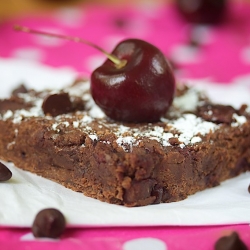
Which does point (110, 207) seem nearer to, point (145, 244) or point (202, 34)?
point (145, 244)

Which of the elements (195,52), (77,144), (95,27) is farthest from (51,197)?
(95,27)

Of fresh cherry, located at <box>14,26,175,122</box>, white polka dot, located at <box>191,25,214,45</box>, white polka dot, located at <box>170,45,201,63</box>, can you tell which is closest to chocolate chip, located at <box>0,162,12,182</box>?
fresh cherry, located at <box>14,26,175,122</box>

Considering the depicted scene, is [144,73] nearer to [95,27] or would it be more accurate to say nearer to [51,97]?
[51,97]

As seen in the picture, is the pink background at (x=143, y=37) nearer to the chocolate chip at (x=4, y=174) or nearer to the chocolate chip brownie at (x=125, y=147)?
the chocolate chip brownie at (x=125, y=147)

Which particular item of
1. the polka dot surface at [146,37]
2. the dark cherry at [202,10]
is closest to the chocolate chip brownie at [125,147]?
the polka dot surface at [146,37]

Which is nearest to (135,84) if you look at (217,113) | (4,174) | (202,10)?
(217,113)

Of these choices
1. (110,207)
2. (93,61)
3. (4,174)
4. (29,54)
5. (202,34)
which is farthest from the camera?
(202,34)
